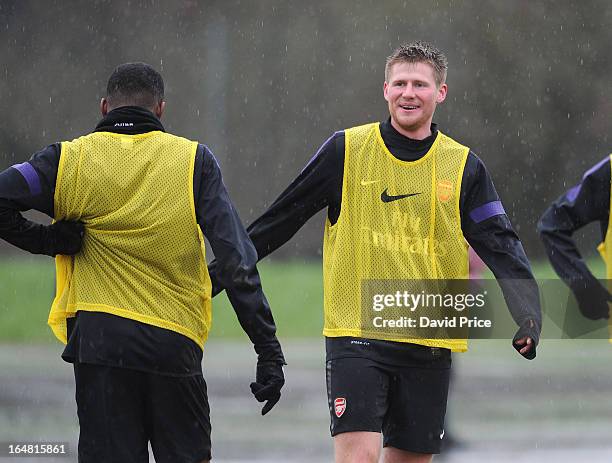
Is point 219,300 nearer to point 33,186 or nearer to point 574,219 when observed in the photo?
point 574,219

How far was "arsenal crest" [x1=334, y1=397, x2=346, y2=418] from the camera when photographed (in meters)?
6.08

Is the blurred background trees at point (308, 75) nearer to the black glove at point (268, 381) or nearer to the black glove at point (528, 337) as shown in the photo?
the black glove at point (528, 337)

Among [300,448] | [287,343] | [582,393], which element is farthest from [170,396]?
[287,343]

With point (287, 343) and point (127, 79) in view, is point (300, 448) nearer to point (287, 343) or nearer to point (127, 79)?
point (127, 79)

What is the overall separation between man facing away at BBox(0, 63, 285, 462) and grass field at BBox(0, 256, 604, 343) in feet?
42.7

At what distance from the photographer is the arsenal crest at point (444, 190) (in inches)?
249

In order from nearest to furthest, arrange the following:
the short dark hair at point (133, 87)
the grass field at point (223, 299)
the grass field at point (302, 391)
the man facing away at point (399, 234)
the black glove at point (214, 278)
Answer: the short dark hair at point (133, 87) → the black glove at point (214, 278) → the man facing away at point (399, 234) → the grass field at point (302, 391) → the grass field at point (223, 299)

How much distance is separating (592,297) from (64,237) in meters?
2.69

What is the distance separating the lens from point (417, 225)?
6.27 metres

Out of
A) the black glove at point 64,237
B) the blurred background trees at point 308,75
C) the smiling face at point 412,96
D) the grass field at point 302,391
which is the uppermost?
the blurred background trees at point 308,75

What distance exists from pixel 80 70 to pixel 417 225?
18.8m

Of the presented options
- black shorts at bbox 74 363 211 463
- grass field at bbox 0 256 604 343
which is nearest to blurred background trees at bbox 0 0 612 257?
grass field at bbox 0 256 604 343

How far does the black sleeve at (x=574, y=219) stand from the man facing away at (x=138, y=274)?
77.1 inches

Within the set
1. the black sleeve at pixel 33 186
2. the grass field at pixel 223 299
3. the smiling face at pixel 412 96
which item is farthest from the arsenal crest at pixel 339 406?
the grass field at pixel 223 299
